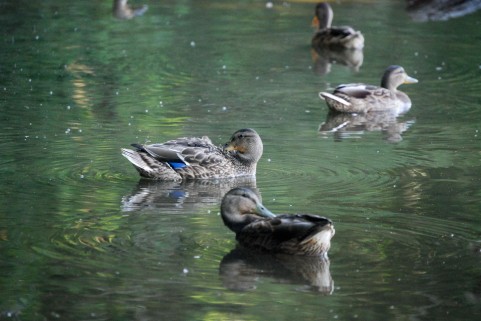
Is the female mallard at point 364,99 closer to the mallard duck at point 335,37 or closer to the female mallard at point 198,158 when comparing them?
the female mallard at point 198,158

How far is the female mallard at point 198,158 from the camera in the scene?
12570mm

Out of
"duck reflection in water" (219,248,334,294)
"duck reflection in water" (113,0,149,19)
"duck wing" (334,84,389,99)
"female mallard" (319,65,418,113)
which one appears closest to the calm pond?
"duck reflection in water" (219,248,334,294)

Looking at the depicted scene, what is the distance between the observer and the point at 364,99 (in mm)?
16891

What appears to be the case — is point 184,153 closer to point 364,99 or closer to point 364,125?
point 364,125

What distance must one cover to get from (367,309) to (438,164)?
5.07 meters

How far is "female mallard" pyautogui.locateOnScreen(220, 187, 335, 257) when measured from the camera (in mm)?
9359

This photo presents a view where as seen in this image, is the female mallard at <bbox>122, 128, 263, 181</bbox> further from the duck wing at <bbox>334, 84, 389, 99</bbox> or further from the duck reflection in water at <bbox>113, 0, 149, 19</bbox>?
the duck reflection in water at <bbox>113, 0, 149, 19</bbox>

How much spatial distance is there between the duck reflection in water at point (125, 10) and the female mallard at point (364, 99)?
9204 millimetres

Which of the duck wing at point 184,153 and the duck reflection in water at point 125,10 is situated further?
the duck reflection in water at point 125,10

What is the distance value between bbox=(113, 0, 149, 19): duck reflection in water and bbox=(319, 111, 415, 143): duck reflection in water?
373 inches

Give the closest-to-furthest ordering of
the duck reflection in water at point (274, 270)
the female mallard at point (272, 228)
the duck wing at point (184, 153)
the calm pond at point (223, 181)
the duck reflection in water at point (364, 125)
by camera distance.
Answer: the calm pond at point (223, 181) < the duck reflection in water at point (274, 270) < the female mallard at point (272, 228) < the duck wing at point (184, 153) < the duck reflection in water at point (364, 125)

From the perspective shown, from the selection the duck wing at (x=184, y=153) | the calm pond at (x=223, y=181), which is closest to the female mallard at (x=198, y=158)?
the duck wing at (x=184, y=153)

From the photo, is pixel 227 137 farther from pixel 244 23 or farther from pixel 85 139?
pixel 244 23

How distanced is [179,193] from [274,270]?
2.91 metres
